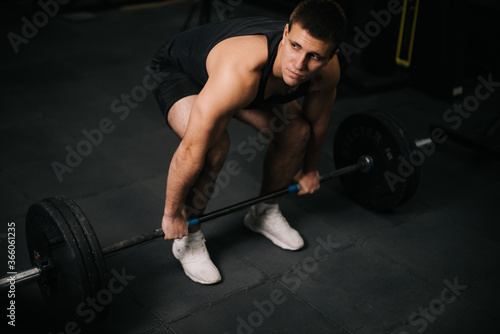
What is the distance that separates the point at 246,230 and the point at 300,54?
0.87 meters

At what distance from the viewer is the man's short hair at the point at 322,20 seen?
1477 mm

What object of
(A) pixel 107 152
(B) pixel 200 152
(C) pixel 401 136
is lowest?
(A) pixel 107 152

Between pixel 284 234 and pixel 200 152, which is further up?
pixel 200 152

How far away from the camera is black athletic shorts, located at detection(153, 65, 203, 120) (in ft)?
5.93

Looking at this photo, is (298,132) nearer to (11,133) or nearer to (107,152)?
(107,152)

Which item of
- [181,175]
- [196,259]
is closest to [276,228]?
[196,259]

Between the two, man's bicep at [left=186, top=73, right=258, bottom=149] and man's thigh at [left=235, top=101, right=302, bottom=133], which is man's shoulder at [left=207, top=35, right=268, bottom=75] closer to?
man's bicep at [left=186, top=73, right=258, bottom=149]

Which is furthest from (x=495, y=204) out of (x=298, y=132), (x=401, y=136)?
(x=298, y=132)

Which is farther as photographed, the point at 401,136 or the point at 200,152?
the point at 401,136

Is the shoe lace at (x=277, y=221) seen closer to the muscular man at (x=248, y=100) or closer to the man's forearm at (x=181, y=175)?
the muscular man at (x=248, y=100)

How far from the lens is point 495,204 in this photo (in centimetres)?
239

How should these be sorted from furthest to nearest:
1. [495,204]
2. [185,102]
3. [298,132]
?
[495,204], [298,132], [185,102]

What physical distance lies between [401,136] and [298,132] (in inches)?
17.2

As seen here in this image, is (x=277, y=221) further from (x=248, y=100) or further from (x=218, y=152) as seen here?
(x=248, y=100)
